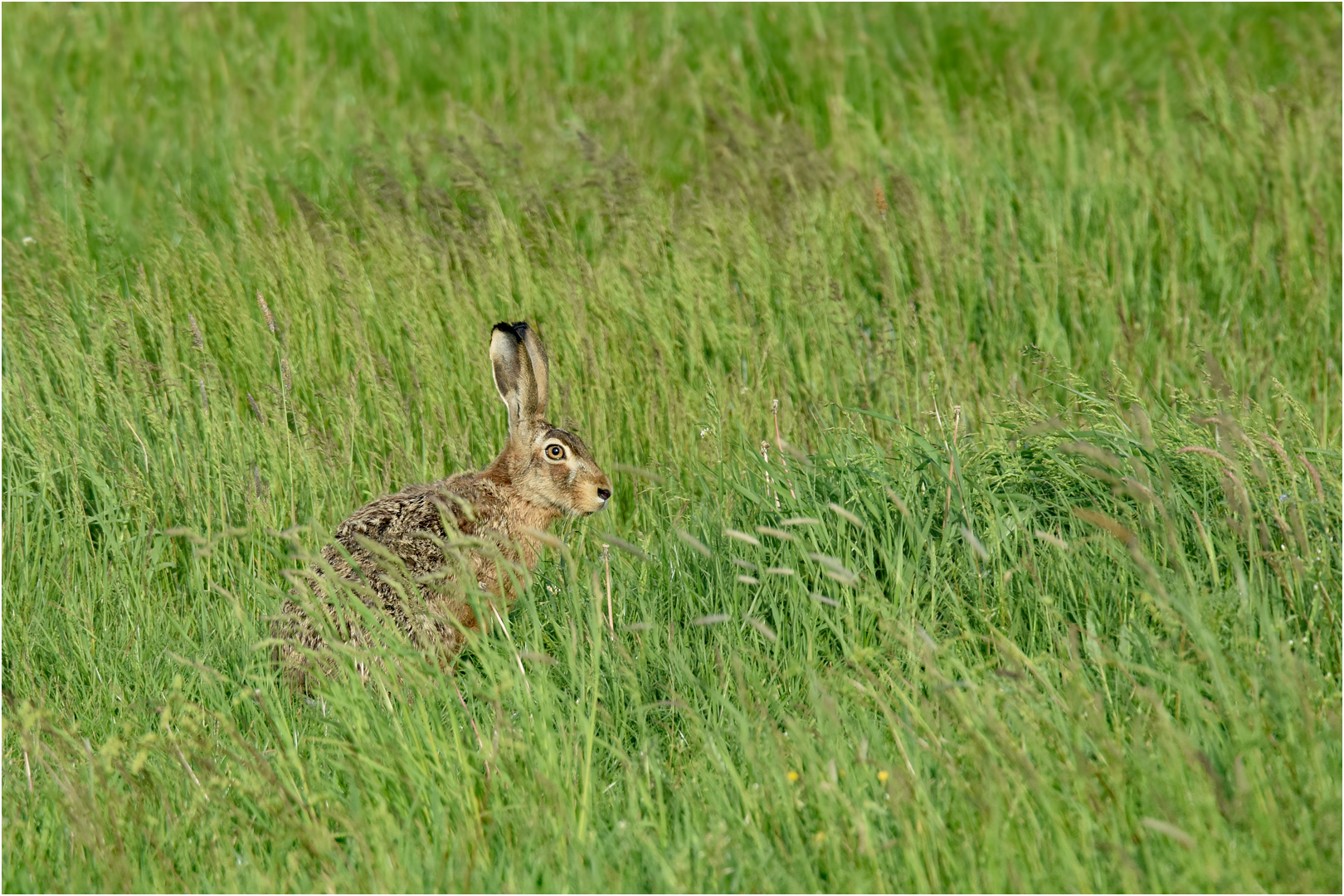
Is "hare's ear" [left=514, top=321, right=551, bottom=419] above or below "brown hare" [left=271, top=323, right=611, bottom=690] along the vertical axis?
above

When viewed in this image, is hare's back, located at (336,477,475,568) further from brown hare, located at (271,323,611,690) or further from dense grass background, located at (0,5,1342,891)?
dense grass background, located at (0,5,1342,891)

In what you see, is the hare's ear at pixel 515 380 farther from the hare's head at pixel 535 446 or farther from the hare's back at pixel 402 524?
the hare's back at pixel 402 524

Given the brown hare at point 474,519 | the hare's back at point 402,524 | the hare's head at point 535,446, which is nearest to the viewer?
the brown hare at point 474,519

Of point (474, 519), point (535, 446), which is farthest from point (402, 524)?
point (535, 446)

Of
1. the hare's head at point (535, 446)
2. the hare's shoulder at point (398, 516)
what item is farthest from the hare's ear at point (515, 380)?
the hare's shoulder at point (398, 516)

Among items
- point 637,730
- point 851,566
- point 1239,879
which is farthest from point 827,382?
point 1239,879

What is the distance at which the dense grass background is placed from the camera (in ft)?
9.91

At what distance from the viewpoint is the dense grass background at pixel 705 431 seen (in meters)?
3.02

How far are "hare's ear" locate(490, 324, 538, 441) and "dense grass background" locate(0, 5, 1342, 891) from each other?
421 mm

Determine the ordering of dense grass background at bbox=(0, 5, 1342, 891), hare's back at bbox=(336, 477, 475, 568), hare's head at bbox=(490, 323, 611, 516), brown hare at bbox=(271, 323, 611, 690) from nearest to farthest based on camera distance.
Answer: dense grass background at bbox=(0, 5, 1342, 891), brown hare at bbox=(271, 323, 611, 690), hare's back at bbox=(336, 477, 475, 568), hare's head at bbox=(490, 323, 611, 516)

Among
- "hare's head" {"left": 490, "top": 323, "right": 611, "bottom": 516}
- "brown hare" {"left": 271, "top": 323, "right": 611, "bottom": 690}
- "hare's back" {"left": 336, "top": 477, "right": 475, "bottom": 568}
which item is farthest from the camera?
"hare's head" {"left": 490, "top": 323, "right": 611, "bottom": 516}

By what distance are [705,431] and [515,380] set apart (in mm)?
805

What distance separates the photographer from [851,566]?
3969 mm

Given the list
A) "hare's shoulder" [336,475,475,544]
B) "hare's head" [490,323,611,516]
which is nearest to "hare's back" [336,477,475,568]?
"hare's shoulder" [336,475,475,544]
